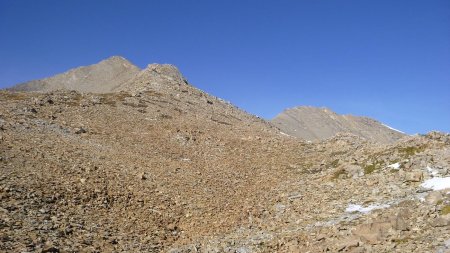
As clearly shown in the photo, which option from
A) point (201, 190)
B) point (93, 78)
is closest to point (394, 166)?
point (201, 190)

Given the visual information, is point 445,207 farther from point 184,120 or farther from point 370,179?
point 184,120

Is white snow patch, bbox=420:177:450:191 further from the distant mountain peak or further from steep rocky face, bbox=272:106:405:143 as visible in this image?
steep rocky face, bbox=272:106:405:143

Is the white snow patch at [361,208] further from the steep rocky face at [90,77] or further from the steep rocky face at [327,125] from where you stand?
the steep rocky face at [327,125]

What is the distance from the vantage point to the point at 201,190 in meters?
25.2

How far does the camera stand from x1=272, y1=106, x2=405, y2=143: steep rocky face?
128938mm

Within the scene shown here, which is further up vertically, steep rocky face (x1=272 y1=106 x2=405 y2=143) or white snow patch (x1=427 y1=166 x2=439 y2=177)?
steep rocky face (x1=272 y1=106 x2=405 y2=143)

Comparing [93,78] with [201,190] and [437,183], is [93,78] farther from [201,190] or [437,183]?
[437,183]

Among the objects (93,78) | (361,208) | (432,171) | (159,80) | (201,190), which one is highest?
(93,78)

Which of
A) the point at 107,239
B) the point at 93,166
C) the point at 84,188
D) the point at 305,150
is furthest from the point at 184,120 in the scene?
the point at 107,239

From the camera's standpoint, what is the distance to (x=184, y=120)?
44.5 m

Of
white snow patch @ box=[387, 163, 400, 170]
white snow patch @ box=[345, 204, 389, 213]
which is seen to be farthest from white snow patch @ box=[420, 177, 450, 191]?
white snow patch @ box=[387, 163, 400, 170]

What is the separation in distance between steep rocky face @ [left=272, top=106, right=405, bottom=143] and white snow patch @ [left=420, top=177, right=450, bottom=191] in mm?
102836

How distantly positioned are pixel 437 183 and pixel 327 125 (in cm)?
12366

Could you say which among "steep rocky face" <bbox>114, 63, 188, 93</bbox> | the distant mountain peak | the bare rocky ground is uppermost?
the distant mountain peak
